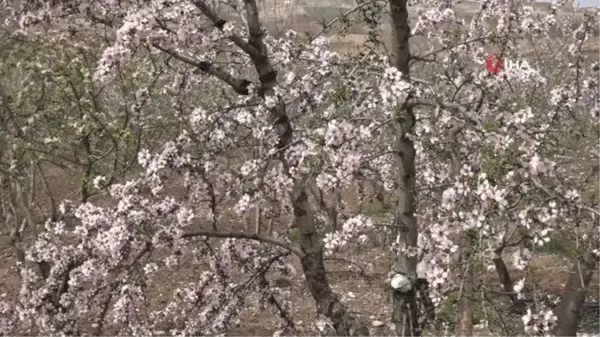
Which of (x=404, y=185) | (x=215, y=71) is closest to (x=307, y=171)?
(x=404, y=185)

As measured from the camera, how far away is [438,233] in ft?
13.1

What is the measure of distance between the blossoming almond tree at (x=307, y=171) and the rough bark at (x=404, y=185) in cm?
1

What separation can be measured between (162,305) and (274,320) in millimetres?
2027

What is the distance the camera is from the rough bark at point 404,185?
16.3 ft

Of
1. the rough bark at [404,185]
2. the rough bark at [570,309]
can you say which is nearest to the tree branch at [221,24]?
the rough bark at [404,185]

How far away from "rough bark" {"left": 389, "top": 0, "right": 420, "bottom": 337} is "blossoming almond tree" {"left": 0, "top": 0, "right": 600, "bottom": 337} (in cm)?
1

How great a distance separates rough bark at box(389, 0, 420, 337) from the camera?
195 inches

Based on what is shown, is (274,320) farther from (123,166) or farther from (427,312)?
(427,312)

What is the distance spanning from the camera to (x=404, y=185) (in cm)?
534

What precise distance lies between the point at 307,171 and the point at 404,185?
0.86 meters

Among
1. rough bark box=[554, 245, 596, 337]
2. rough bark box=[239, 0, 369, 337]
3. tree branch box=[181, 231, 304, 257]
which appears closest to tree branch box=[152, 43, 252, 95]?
rough bark box=[239, 0, 369, 337]

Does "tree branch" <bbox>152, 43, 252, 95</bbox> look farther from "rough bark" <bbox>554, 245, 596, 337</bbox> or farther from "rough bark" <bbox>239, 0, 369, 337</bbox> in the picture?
"rough bark" <bbox>554, 245, 596, 337</bbox>

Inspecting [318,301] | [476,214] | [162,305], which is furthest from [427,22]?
[162,305]

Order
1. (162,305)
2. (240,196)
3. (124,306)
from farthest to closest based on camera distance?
(162,305) → (124,306) → (240,196)
